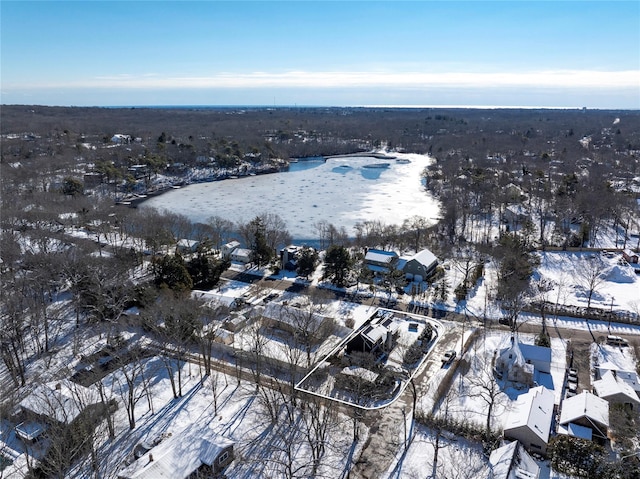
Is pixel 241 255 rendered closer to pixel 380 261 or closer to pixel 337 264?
pixel 337 264

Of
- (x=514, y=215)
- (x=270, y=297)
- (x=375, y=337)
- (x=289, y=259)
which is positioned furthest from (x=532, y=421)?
Answer: (x=514, y=215)

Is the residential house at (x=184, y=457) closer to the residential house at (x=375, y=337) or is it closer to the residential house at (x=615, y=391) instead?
the residential house at (x=375, y=337)

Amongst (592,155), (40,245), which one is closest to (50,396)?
(40,245)

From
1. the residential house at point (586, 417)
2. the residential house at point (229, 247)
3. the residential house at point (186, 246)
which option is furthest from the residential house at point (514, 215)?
the residential house at point (186, 246)

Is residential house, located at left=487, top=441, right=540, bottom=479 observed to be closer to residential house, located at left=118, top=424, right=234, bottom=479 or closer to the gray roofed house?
residential house, located at left=118, top=424, right=234, bottom=479

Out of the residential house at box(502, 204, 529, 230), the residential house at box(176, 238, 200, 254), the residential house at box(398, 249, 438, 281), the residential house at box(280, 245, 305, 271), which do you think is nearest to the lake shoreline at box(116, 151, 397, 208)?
the residential house at box(176, 238, 200, 254)
